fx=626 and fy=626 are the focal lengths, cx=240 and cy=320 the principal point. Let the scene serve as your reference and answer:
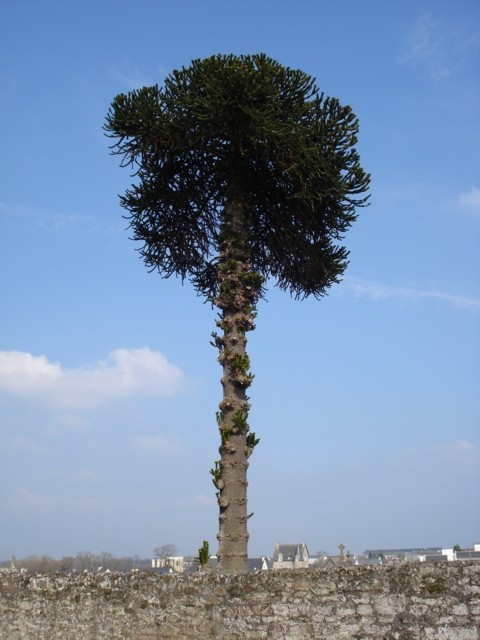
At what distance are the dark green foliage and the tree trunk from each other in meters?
0.32

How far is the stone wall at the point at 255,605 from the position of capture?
25.8ft

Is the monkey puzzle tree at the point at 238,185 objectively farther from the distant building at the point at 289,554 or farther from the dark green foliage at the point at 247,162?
the distant building at the point at 289,554

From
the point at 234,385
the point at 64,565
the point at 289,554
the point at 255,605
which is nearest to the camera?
the point at 255,605

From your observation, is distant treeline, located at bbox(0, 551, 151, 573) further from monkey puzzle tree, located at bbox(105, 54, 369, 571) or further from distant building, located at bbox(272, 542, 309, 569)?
distant building, located at bbox(272, 542, 309, 569)

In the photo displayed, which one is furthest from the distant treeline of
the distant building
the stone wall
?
the distant building

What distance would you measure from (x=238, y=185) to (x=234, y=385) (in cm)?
470

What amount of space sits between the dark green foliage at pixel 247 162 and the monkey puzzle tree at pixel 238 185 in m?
0.03

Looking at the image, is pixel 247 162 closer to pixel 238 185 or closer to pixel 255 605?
pixel 238 185

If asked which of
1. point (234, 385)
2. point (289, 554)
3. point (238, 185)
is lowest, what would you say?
point (289, 554)

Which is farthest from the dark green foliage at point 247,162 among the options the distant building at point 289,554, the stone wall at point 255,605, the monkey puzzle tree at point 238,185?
the distant building at point 289,554

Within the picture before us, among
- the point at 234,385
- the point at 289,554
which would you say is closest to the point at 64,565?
the point at 234,385

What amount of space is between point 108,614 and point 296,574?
2.80 m

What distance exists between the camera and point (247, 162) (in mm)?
14281

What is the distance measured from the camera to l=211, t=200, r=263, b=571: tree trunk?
12.1m
